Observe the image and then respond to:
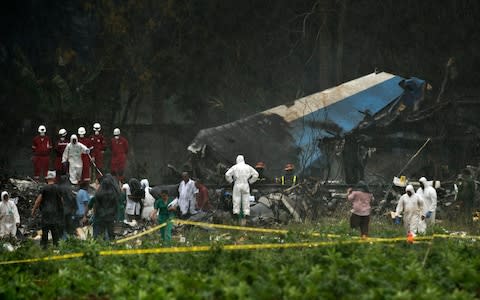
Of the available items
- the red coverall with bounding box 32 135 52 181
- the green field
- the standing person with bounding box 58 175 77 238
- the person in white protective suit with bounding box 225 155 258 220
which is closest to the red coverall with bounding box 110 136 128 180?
the red coverall with bounding box 32 135 52 181

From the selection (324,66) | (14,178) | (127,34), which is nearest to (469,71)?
(324,66)

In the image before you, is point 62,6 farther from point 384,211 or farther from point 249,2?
point 384,211

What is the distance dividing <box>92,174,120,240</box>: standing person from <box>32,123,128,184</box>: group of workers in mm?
7334

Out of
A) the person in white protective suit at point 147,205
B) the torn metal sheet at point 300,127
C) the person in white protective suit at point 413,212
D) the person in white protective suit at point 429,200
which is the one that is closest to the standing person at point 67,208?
the person in white protective suit at point 147,205

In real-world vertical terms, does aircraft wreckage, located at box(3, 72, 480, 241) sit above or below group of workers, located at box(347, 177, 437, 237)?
above

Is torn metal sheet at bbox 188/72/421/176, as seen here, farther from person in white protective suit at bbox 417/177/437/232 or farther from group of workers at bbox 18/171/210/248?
person in white protective suit at bbox 417/177/437/232

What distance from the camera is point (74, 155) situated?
31.8 meters

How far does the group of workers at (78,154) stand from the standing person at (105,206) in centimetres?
733

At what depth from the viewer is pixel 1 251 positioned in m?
19.8

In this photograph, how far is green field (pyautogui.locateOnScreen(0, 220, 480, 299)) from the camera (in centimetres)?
1374

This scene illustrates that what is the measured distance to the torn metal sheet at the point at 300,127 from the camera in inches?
1476

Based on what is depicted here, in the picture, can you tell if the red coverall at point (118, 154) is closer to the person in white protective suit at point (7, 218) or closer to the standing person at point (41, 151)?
the standing person at point (41, 151)

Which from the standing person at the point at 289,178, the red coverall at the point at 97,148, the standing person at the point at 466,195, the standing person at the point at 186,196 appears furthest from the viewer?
the red coverall at the point at 97,148

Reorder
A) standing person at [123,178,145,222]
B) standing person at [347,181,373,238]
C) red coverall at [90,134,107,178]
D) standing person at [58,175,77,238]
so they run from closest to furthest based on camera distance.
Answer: standing person at [58,175,77,238], standing person at [347,181,373,238], standing person at [123,178,145,222], red coverall at [90,134,107,178]
